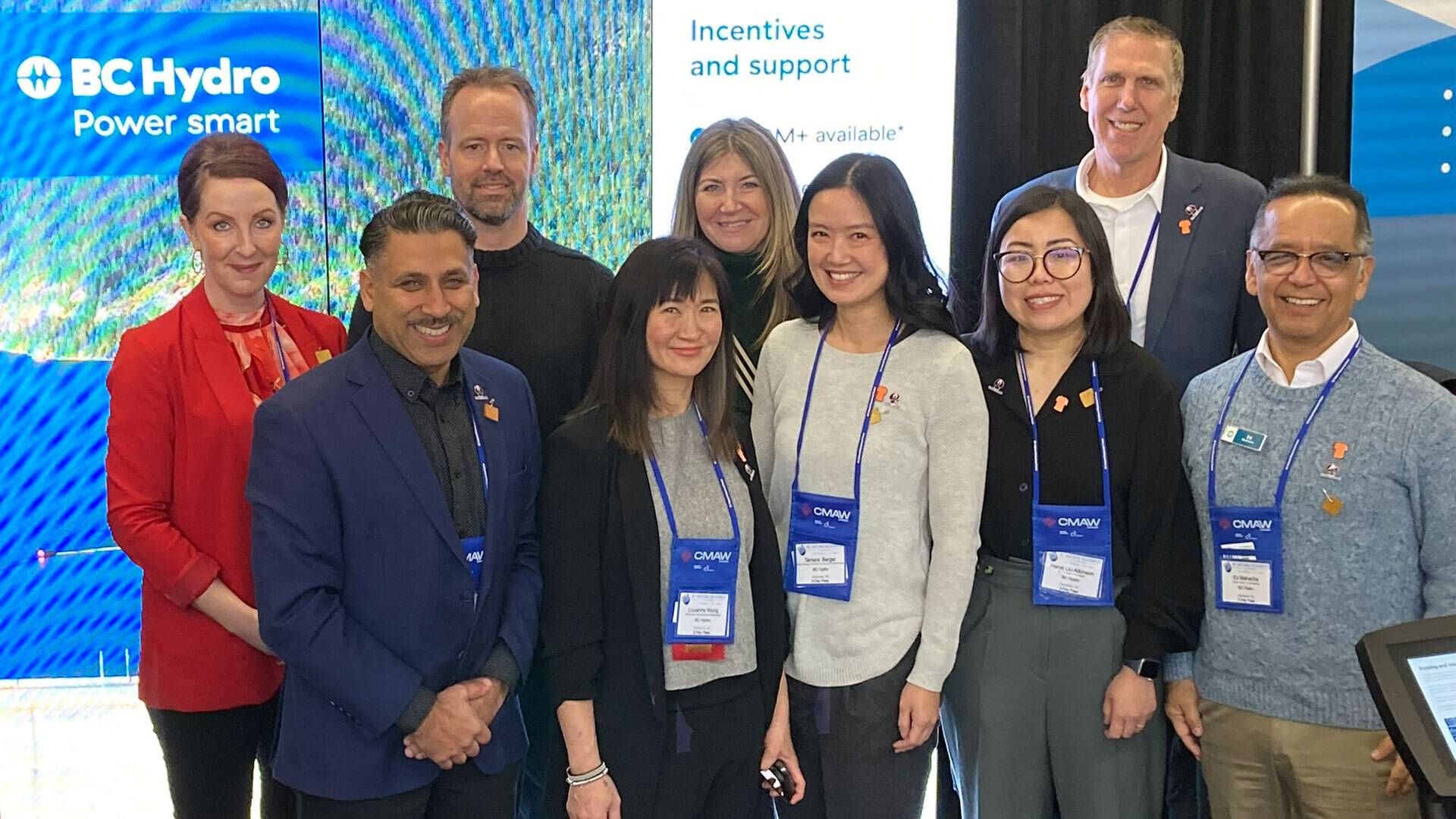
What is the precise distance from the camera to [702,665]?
2168mm

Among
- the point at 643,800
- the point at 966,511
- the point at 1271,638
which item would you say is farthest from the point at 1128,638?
the point at 643,800

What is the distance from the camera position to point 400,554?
2.02 m

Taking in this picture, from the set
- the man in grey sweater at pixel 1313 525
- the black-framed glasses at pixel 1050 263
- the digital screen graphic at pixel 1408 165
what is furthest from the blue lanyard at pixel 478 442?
the digital screen graphic at pixel 1408 165

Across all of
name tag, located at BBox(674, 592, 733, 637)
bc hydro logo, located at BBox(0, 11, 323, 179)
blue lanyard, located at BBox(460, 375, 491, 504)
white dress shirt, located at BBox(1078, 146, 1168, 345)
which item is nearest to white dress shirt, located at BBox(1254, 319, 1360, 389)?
white dress shirt, located at BBox(1078, 146, 1168, 345)

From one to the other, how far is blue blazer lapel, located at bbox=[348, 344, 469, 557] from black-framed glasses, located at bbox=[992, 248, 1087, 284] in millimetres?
1203

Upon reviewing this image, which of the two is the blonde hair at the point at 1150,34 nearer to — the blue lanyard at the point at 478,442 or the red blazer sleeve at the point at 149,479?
the blue lanyard at the point at 478,442

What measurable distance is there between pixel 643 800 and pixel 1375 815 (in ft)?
4.47

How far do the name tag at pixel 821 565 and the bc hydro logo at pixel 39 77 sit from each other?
3264mm

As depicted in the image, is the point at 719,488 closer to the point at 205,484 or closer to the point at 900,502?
the point at 900,502

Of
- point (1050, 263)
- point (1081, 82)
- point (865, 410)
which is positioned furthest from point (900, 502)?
point (1081, 82)

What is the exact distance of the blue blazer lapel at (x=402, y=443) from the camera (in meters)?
2.03

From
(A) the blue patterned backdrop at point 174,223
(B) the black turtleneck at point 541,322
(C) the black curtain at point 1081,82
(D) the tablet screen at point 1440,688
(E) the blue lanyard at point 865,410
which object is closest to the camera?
(D) the tablet screen at point 1440,688

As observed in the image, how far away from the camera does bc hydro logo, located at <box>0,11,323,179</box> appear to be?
398cm

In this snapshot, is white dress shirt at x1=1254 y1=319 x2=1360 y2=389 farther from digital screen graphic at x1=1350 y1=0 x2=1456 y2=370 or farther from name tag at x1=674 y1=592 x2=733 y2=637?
digital screen graphic at x1=1350 y1=0 x2=1456 y2=370
